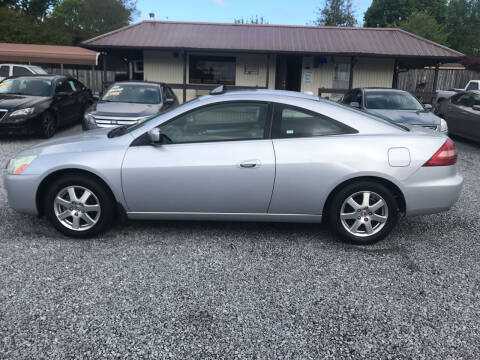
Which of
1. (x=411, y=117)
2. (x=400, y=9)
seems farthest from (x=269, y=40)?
(x=400, y=9)

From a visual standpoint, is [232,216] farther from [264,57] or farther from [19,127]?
[264,57]

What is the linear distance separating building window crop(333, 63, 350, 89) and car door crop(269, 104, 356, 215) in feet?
51.4

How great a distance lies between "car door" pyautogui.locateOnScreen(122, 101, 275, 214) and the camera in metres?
3.96

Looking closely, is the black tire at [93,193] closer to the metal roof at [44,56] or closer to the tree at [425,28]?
the metal roof at [44,56]

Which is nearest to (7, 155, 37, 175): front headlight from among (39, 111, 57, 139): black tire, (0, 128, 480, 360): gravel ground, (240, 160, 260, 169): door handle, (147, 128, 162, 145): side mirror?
(0, 128, 480, 360): gravel ground

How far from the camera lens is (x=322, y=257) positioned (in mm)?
3910

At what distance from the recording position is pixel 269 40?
57.0ft

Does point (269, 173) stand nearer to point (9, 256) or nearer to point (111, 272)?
point (111, 272)


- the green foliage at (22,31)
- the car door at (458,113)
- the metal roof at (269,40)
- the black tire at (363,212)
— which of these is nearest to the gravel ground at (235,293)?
the black tire at (363,212)

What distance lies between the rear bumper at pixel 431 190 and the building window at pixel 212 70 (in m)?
15.5

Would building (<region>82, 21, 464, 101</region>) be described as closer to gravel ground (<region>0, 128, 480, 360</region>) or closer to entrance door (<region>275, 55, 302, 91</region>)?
entrance door (<region>275, 55, 302, 91</region>)

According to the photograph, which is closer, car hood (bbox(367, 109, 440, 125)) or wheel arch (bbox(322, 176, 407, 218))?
wheel arch (bbox(322, 176, 407, 218))

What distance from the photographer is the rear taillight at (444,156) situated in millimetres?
4035

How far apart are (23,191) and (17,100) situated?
22.4ft
